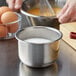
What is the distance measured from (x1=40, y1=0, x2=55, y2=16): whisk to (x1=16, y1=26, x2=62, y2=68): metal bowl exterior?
348 mm

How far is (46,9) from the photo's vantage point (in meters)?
1.04

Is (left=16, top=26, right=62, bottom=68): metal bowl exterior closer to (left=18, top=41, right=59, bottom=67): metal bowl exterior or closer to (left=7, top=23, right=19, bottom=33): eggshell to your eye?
(left=18, top=41, right=59, bottom=67): metal bowl exterior

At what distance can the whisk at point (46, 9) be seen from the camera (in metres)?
1.02

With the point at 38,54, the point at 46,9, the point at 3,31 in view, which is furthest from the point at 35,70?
the point at 46,9

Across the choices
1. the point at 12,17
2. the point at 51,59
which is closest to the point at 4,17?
the point at 12,17

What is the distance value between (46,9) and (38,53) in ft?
1.35

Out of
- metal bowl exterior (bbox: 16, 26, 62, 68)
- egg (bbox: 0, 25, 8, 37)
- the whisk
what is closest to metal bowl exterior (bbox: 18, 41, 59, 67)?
metal bowl exterior (bbox: 16, 26, 62, 68)

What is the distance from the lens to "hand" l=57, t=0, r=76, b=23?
0.89 m

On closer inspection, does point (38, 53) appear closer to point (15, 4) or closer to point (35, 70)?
point (35, 70)

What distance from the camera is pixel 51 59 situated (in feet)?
2.27

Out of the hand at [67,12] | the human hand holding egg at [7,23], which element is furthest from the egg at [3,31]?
the hand at [67,12]

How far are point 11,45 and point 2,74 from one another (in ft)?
0.60

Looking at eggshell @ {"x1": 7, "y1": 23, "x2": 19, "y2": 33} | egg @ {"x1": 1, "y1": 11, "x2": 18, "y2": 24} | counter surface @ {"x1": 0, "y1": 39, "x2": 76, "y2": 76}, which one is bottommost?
counter surface @ {"x1": 0, "y1": 39, "x2": 76, "y2": 76}

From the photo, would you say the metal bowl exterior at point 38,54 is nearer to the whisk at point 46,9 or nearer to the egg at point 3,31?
the egg at point 3,31
